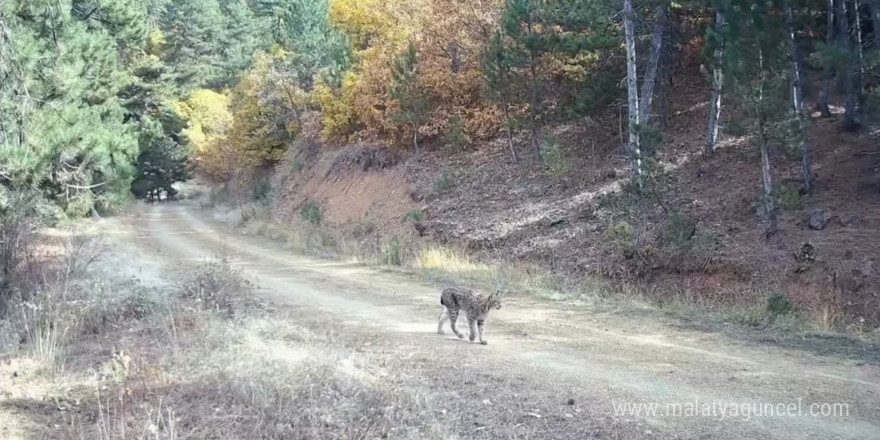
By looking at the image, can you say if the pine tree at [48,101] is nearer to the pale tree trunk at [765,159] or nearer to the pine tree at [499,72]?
the pine tree at [499,72]

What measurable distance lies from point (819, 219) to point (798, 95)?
292cm

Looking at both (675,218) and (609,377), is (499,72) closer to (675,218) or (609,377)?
(675,218)

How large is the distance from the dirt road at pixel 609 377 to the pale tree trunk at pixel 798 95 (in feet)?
17.7

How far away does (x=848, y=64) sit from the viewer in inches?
393

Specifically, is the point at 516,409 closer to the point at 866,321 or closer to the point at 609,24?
the point at 866,321

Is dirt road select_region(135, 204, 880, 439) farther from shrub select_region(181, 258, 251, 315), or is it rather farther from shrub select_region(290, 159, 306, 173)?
shrub select_region(290, 159, 306, 173)

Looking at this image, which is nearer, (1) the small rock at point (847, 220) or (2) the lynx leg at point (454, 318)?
(2) the lynx leg at point (454, 318)

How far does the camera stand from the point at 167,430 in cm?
558

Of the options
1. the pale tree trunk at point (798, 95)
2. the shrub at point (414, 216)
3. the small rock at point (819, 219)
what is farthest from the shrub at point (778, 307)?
the shrub at point (414, 216)

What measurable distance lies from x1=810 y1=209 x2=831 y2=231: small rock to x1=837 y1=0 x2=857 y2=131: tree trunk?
2359 millimetres

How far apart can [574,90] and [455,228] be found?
5.90 m

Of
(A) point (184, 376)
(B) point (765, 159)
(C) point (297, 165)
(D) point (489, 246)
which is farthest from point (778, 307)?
(C) point (297, 165)

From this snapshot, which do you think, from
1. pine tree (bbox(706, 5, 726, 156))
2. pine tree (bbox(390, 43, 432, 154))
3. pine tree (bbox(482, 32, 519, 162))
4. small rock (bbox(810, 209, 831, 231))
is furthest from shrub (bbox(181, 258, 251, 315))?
pine tree (bbox(390, 43, 432, 154))

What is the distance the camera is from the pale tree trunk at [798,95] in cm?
1152
